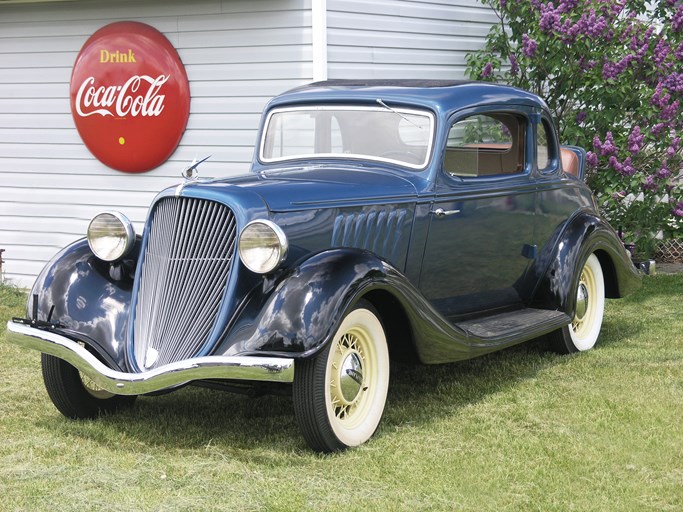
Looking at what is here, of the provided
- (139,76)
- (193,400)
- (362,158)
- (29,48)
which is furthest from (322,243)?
(29,48)

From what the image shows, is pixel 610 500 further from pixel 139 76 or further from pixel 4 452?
pixel 139 76

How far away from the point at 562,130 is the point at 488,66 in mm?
920

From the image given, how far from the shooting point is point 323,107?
6.08 meters

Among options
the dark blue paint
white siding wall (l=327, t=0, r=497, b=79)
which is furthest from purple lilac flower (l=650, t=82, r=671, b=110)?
the dark blue paint

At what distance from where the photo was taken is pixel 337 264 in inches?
183

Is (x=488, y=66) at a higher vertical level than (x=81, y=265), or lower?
higher

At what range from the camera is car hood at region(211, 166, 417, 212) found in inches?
194

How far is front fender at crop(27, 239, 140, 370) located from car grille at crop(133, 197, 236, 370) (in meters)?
0.13

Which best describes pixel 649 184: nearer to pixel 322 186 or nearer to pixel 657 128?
pixel 657 128

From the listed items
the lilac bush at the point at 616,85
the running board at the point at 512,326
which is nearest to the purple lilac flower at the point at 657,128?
the lilac bush at the point at 616,85

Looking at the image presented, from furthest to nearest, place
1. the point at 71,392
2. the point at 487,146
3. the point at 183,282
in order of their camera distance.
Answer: the point at 487,146, the point at 71,392, the point at 183,282

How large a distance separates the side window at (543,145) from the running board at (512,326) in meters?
0.97

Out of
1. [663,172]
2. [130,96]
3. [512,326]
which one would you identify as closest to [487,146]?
[512,326]

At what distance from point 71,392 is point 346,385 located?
147cm
